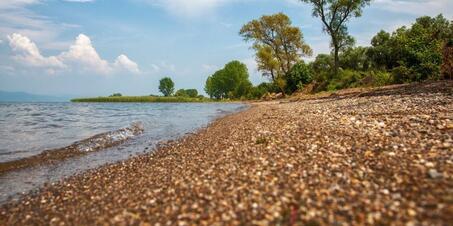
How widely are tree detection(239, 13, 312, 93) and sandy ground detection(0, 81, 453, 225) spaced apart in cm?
5965

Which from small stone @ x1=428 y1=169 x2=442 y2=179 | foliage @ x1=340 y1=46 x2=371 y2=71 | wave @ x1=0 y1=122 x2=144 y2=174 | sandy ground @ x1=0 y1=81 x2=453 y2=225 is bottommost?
wave @ x1=0 y1=122 x2=144 y2=174

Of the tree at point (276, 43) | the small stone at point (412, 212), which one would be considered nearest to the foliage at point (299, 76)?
the tree at point (276, 43)

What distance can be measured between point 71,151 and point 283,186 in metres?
13.3

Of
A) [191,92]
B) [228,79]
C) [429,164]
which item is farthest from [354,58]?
[191,92]

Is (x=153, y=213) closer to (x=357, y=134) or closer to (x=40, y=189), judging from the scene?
(x=40, y=189)

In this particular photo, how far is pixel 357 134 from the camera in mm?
11773

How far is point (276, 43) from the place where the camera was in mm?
72312

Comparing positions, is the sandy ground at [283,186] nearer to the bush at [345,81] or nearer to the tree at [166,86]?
the bush at [345,81]

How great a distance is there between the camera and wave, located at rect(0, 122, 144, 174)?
47.0ft

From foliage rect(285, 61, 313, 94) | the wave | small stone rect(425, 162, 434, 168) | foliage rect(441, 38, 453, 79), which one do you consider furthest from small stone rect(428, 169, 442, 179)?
foliage rect(285, 61, 313, 94)

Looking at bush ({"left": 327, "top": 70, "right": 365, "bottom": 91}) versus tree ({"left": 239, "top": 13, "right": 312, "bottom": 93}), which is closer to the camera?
bush ({"left": 327, "top": 70, "right": 365, "bottom": 91})

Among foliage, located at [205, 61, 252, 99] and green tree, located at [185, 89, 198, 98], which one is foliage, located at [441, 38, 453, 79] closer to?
foliage, located at [205, 61, 252, 99]

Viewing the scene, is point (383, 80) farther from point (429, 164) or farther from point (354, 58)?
point (354, 58)

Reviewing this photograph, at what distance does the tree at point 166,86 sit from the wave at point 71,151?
157968 millimetres
